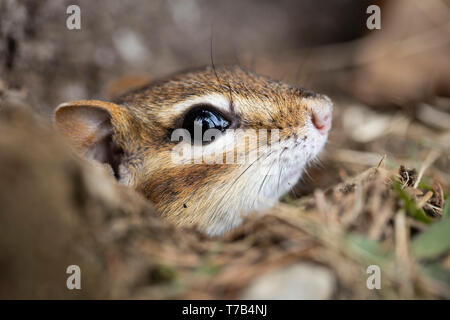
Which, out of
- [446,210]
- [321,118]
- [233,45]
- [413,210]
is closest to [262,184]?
[321,118]

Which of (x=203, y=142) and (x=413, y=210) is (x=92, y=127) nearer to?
(x=203, y=142)

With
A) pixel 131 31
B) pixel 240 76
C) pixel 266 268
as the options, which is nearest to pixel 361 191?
pixel 266 268

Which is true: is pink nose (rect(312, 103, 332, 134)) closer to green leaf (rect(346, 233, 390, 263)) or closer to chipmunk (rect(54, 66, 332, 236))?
chipmunk (rect(54, 66, 332, 236))

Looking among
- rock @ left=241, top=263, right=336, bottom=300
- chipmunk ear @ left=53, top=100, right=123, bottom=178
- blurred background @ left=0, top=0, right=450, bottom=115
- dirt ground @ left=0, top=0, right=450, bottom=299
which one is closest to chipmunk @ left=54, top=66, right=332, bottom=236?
chipmunk ear @ left=53, top=100, right=123, bottom=178

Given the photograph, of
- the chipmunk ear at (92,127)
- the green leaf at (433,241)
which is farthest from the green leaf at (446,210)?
the chipmunk ear at (92,127)

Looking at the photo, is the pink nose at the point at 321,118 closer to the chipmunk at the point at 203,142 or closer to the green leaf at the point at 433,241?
the chipmunk at the point at 203,142

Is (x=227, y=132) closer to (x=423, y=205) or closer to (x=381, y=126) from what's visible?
(x=423, y=205)
